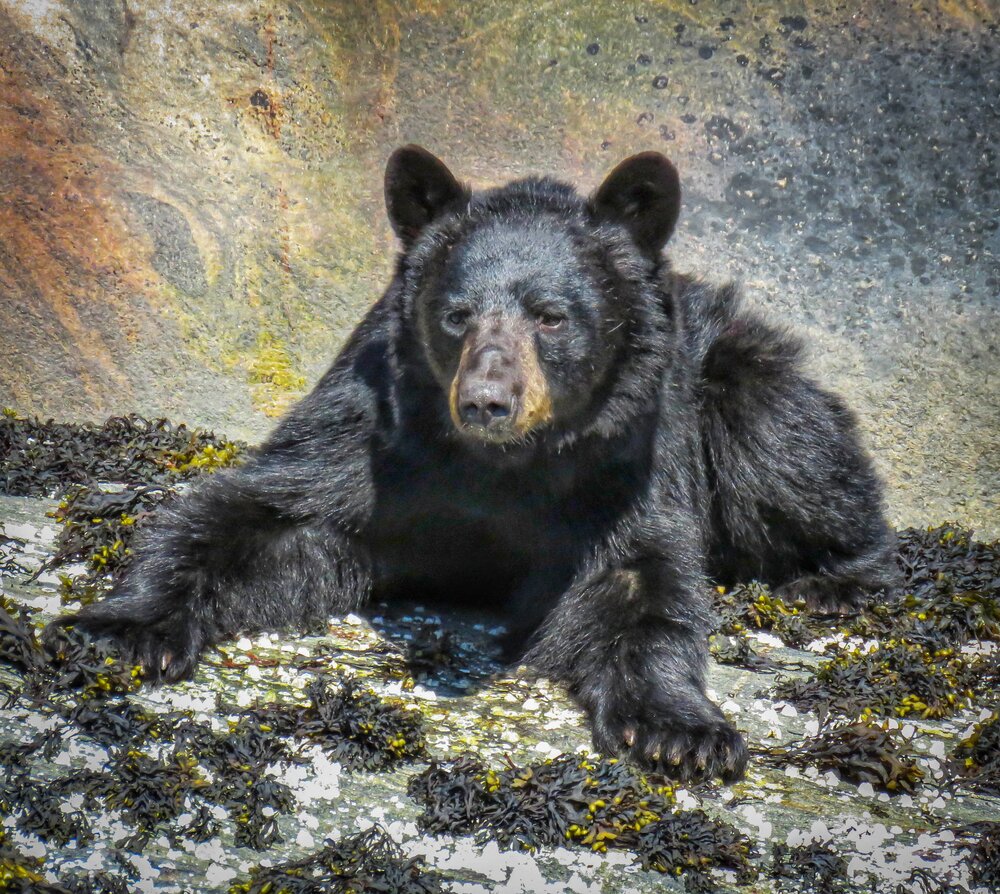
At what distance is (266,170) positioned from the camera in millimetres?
8789

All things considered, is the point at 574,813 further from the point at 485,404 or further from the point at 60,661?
the point at 60,661

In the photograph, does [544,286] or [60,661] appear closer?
[60,661]

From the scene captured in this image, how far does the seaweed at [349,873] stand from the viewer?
3348mm

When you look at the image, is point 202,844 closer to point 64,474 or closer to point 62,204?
point 64,474

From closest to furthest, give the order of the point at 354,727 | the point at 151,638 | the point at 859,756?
the point at 354,727 → the point at 859,756 → the point at 151,638

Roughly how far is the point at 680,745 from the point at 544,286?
1.98m

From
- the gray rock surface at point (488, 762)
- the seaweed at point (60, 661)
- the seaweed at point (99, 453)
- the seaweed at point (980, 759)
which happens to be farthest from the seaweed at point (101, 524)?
the seaweed at point (980, 759)

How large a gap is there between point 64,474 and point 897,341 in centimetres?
604

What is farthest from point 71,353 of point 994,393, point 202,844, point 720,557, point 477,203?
point 994,393

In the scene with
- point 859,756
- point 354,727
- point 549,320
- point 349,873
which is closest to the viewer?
point 349,873

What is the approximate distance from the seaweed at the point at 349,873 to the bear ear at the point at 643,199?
2.92 meters

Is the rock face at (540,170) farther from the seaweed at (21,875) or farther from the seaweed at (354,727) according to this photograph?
the seaweed at (21,875)

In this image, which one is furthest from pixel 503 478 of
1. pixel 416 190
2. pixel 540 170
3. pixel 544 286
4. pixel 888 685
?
pixel 540 170

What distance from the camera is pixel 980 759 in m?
4.72
